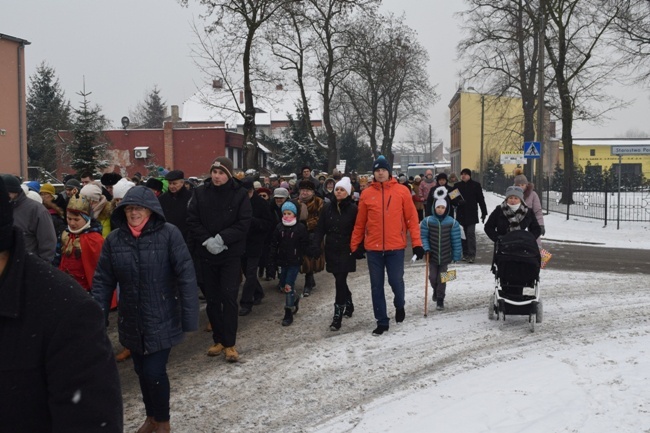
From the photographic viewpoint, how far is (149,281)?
Answer: 15.8 ft

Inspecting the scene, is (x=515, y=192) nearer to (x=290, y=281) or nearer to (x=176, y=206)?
(x=290, y=281)

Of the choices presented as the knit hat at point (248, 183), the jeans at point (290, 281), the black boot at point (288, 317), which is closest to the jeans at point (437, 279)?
the jeans at point (290, 281)

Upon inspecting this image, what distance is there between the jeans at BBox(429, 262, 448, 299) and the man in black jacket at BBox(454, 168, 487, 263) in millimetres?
4928

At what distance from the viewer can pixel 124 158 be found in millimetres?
47469

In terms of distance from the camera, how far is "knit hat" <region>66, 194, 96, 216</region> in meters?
6.86

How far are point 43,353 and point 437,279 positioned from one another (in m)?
7.72

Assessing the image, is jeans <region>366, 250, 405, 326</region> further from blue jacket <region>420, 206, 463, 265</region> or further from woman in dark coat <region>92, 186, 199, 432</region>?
woman in dark coat <region>92, 186, 199, 432</region>

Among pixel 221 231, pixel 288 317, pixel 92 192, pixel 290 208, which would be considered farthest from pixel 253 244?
pixel 221 231

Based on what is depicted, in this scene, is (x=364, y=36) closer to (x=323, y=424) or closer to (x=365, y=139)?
(x=323, y=424)

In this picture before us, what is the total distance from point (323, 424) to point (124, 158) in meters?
45.2

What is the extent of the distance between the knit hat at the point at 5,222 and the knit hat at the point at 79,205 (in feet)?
17.3

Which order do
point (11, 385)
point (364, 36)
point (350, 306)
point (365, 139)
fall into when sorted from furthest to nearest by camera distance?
1. point (365, 139)
2. point (364, 36)
3. point (350, 306)
4. point (11, 385)

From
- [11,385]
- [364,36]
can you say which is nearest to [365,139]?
[364,36]

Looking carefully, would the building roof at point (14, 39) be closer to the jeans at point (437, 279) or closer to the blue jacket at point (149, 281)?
the jeans at point (437, 279)
